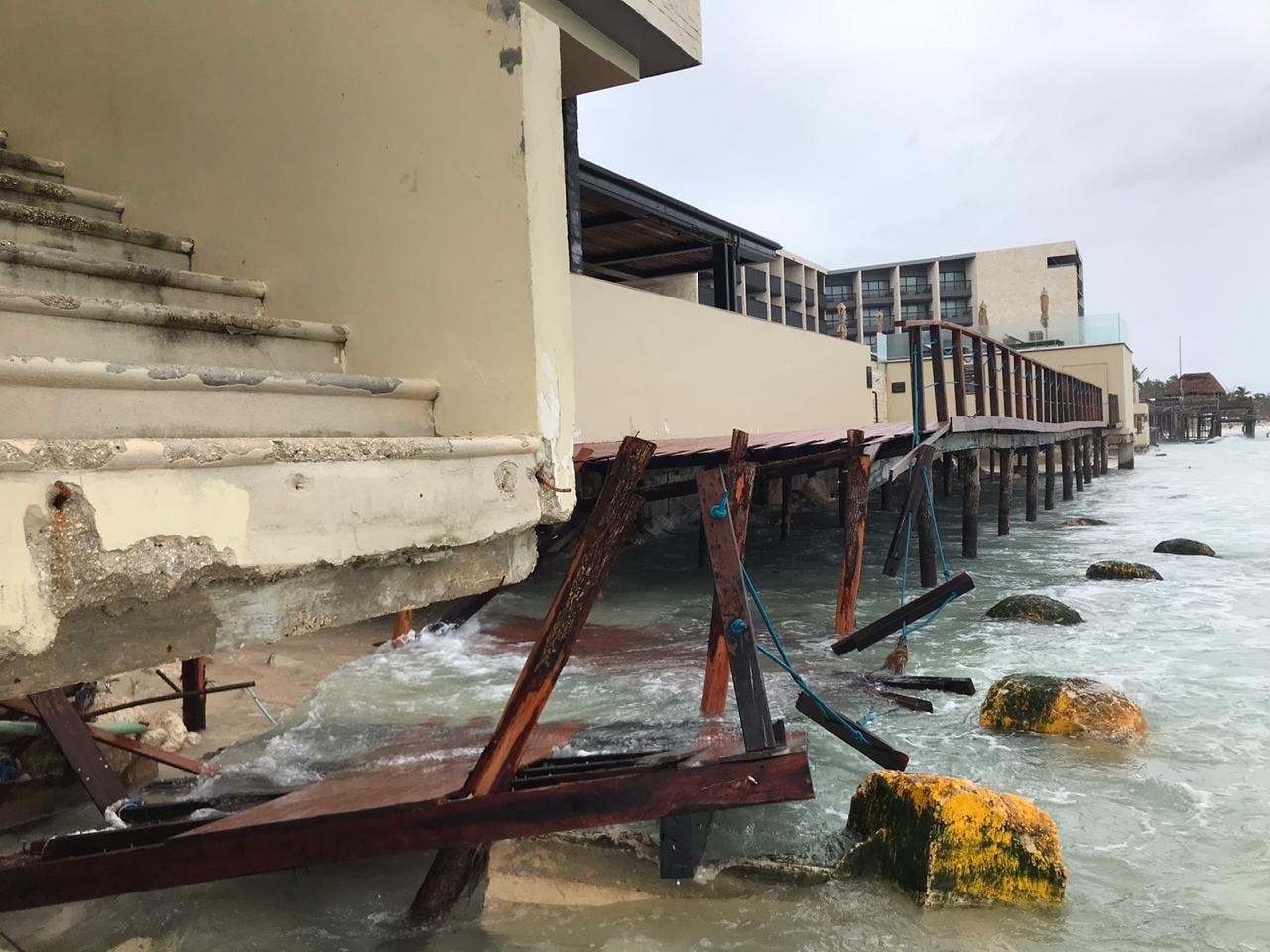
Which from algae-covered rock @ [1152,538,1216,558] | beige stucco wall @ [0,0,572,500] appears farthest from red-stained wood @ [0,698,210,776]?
algae-covered rock @ [1152,538,1216,558]

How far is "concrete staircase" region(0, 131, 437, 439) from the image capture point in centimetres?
271

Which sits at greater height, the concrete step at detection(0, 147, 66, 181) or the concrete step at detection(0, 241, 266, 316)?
the concrete step at detection(0, 147, 66, 181)

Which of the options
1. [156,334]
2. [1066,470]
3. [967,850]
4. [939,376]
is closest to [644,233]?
[939,376]

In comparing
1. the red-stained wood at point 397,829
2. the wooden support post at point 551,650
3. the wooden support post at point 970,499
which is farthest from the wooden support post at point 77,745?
the wooden support post at point 970,499

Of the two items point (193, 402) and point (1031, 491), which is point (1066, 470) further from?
point (193, 402)

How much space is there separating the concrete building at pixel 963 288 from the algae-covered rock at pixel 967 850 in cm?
5626

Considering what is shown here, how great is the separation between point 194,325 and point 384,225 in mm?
922

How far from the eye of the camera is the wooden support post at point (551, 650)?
117 inches

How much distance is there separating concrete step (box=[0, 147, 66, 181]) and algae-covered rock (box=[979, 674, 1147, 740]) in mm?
6274

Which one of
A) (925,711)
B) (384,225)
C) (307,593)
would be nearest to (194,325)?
(384,225)

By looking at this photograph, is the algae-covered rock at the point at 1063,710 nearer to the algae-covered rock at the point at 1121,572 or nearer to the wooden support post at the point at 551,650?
the wooden support post at the point at 551,650

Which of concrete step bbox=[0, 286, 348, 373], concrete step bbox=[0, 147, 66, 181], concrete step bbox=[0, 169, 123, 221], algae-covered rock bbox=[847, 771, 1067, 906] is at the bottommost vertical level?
algae-covered rock bbox=[847, 771, 1067, 906]

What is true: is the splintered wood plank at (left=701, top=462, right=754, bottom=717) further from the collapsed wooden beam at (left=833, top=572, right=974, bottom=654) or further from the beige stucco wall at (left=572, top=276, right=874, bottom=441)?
the beige stucco wall at (left=572, top=276, right=874, bottom=441)

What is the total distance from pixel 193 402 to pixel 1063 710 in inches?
213
